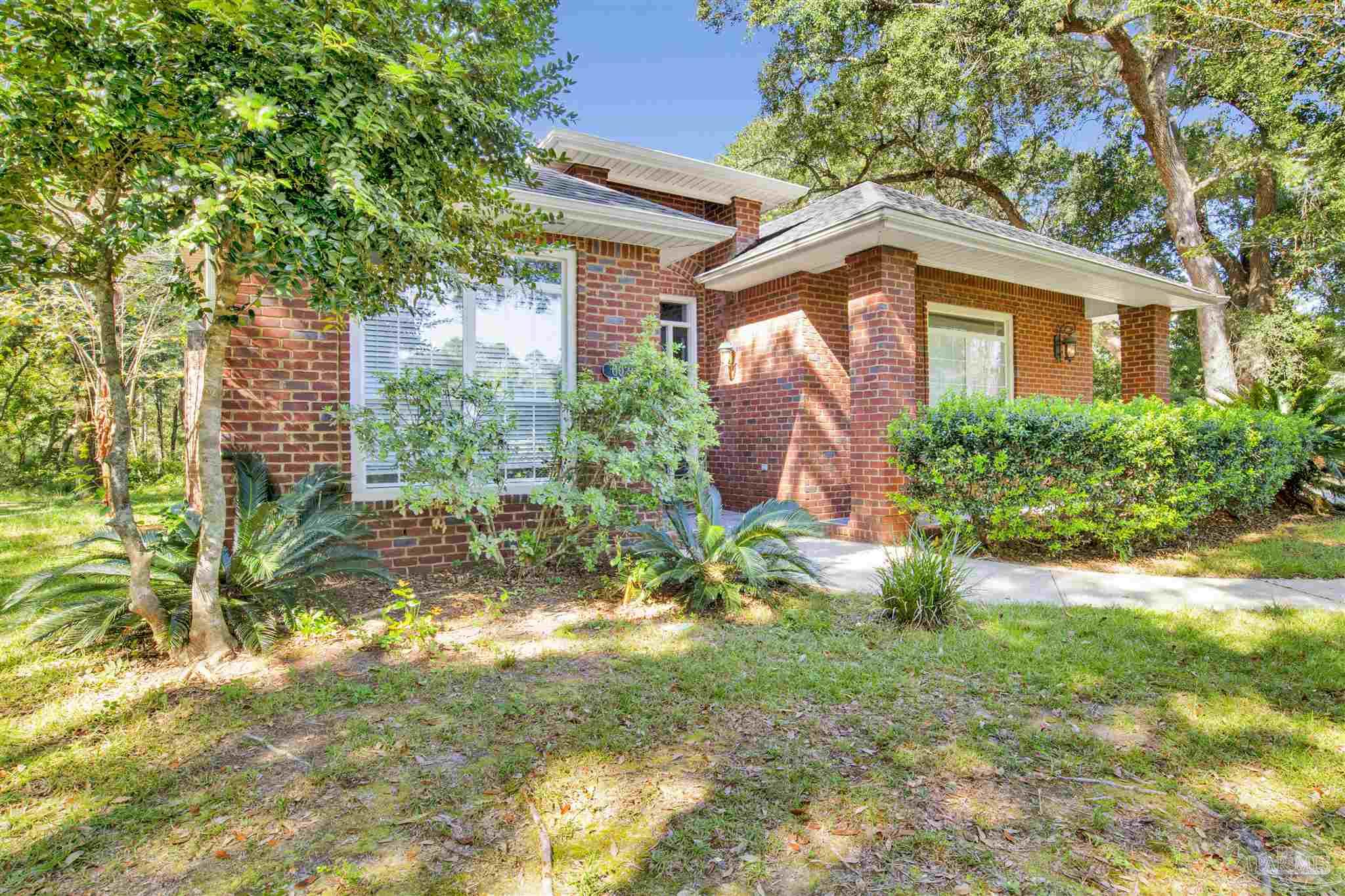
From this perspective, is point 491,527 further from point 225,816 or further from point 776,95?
point 776,95

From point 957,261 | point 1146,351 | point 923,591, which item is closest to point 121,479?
point 923,591

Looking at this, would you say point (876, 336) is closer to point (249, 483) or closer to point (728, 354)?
point (728, 354)

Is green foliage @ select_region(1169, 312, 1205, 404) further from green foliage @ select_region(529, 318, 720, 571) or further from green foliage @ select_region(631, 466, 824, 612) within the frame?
green foliage @ select_region(529, 318, 720, 571)

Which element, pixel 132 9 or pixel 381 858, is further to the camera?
pixel 132 9

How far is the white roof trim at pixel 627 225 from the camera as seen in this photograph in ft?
17.8

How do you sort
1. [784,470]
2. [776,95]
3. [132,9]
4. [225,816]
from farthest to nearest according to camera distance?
[776,95] → [784,470] → [132,9] → [225,816]

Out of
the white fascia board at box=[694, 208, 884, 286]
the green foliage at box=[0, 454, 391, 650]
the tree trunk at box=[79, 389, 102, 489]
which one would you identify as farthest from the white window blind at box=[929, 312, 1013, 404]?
the tree trunk at box=[79, 389, 102, 489]

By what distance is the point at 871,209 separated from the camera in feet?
20.6

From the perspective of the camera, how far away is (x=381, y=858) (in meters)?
1.96

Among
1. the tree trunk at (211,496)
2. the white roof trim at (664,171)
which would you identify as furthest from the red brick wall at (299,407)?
the white roof trim at (664,171)

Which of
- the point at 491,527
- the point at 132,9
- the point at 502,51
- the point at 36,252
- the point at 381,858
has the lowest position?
the point at 381,858

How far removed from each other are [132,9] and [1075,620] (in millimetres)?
5671

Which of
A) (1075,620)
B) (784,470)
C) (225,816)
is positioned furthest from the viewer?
(784,470)

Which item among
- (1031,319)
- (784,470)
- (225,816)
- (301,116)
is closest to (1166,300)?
(1031,319)
